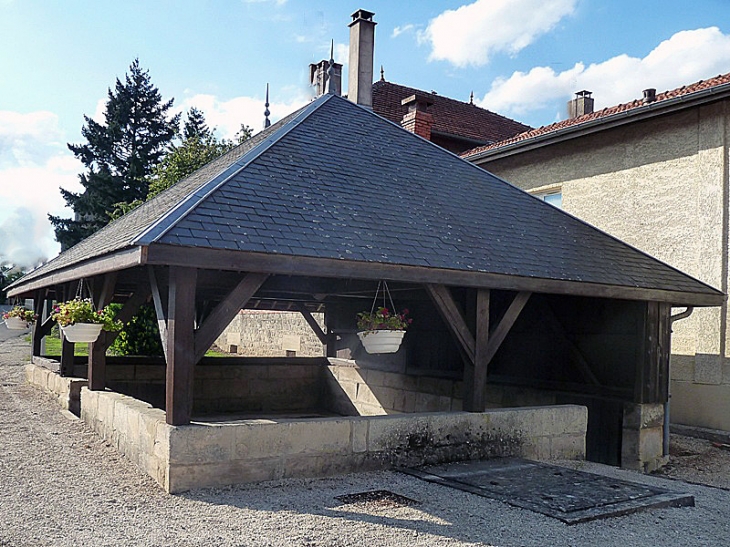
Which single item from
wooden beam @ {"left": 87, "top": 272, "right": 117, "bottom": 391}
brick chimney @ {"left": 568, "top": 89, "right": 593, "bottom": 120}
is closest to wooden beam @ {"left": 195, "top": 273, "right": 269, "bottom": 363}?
wooden beam @ {"left": 87, "top": 272, "right": 117, "bottom": 391}

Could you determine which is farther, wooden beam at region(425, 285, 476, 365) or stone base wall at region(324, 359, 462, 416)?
stone base wall at region(324, 359, 462, 416)

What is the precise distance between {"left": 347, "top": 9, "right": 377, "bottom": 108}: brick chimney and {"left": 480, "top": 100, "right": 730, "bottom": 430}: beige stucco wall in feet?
12.9

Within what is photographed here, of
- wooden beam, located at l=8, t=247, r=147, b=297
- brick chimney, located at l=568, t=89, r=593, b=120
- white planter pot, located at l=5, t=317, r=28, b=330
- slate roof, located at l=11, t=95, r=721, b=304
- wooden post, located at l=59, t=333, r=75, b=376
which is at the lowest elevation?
wooden post, located at l=59, t=333, r=75, b=376

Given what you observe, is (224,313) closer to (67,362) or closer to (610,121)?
(67,362)

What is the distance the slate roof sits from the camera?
5.38 m

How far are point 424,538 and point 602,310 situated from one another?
4902 mm

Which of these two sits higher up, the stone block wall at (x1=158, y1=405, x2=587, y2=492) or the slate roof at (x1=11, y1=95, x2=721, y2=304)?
the slate roof at (x1=11, y1=95, x2=721, y2=304)

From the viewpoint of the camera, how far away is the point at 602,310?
8273mm

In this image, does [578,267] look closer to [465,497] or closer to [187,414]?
[465,497]

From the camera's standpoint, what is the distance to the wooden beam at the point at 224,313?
5098 millimetres

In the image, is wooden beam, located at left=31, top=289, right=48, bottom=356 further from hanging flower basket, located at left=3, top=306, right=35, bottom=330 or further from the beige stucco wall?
the beige stucco wall

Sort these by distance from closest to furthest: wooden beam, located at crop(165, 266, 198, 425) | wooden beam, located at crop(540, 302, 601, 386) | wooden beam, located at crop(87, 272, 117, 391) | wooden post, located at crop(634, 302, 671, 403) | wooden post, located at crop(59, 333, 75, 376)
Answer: wooden beam, located at crop(165, 266, 198, 425)
wooden beam, located at crop(87, 272, 117, 391)
wooden post, located at crop(634, 302, 671, 403)
wooden beam, located at crop(540, 302, 601, 386)
wooden post, located at crop(59, 333, 75, 376)

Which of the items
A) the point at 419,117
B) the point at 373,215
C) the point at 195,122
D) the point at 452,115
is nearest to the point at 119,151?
the point at 195,122

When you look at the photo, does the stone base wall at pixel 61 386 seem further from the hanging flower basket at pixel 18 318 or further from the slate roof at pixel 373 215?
the slate roof at pixel 373 215
